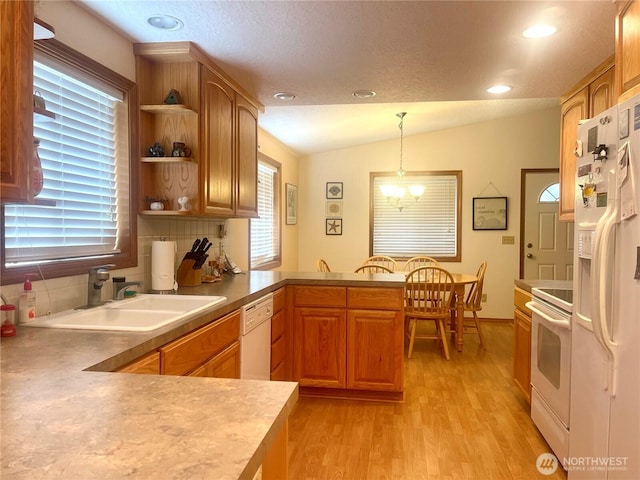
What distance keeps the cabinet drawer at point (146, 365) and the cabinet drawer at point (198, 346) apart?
0.10 feet

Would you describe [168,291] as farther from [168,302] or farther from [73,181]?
[73,181]

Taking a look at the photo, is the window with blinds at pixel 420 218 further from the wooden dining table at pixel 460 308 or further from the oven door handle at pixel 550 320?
the oven door handle at pixel 550 320

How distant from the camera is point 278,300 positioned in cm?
287

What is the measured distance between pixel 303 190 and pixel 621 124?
483 centimetres

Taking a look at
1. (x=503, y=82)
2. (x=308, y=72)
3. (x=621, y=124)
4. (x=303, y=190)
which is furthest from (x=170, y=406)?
(x=303, y=190)

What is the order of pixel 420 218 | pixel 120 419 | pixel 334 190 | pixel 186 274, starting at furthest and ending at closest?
pixel 334 190, pixel 420 218, pixel 186 274, pixel 120 419

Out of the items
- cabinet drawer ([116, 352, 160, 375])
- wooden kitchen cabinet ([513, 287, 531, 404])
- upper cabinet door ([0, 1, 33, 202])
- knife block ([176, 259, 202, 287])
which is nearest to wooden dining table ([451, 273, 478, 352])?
wooden kitchen cabinet ([513, 287, 531, 404])

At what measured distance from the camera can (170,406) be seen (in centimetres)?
88

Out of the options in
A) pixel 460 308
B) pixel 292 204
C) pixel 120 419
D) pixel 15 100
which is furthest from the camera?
pixel 292 204

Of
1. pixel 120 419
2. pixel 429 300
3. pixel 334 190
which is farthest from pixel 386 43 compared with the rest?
pixel 334 190

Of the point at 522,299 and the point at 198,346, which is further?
the point at 522,299

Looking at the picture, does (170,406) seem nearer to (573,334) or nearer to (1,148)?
(1,148)

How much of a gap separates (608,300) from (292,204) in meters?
4.53

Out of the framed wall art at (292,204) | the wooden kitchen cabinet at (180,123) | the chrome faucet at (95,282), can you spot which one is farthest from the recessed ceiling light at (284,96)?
the framed wall art at (292,204)
